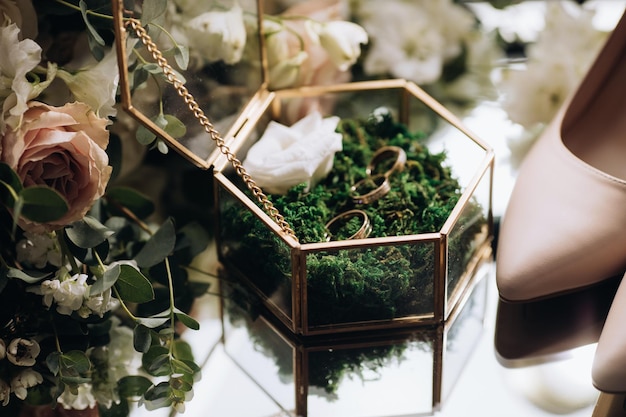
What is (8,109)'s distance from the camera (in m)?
0.66

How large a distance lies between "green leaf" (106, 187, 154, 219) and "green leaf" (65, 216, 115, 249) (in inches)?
5.0

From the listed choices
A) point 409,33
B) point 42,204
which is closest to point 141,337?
point 42,204

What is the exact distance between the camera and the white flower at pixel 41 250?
28.1 inches

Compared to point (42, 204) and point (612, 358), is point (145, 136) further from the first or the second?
point (612, 358)

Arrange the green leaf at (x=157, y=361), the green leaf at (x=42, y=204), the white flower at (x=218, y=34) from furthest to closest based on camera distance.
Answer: the white flower at (x=218, y=34), the green leaf at (x=157, y=361), the green leaf at (x=42, y=204)

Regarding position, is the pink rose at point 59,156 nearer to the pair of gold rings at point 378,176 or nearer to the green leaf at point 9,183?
the green leaf at point 9,183

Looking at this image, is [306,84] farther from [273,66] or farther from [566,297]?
[566,297]

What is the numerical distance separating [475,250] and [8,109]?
417 mm

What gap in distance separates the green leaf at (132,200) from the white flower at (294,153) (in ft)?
0.37

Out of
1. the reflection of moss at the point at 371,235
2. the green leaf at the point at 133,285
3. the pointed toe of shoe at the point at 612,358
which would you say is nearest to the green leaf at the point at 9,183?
the green leaf at the point at 133,285

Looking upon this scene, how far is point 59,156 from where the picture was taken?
0.66 meters

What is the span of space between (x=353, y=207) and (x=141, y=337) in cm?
22

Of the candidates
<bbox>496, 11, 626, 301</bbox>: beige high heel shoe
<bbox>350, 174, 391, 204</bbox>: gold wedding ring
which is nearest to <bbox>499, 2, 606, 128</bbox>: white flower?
<bbox>496, 11, 626, 301</bbox>: beige high heel shoe

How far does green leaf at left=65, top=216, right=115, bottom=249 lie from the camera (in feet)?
2.31
